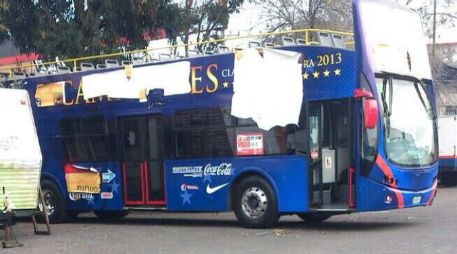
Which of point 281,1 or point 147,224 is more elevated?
point 281,1

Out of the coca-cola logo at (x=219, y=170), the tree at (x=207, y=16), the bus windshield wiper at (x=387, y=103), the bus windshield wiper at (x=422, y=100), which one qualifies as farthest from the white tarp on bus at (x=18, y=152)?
the tree at (x=207, y=16)

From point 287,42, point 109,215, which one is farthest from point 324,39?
point 109,215

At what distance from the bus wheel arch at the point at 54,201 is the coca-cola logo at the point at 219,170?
13.4ft

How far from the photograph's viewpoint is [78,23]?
19500 millimetres

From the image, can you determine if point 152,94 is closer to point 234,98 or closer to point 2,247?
point 234,98

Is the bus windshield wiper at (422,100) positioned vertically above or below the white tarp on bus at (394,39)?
below

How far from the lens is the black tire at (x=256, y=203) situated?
12.2m

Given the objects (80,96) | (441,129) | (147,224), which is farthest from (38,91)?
(441,129)

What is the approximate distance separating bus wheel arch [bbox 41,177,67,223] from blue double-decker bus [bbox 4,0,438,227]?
1028 millimetres

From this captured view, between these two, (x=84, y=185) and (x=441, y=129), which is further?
(x=441, y=129)

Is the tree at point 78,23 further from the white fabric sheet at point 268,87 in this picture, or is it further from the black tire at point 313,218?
the black tire at point 313,218

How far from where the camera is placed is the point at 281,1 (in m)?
26.6

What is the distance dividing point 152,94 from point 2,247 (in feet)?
14.2

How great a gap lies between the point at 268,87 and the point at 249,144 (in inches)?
43.4
